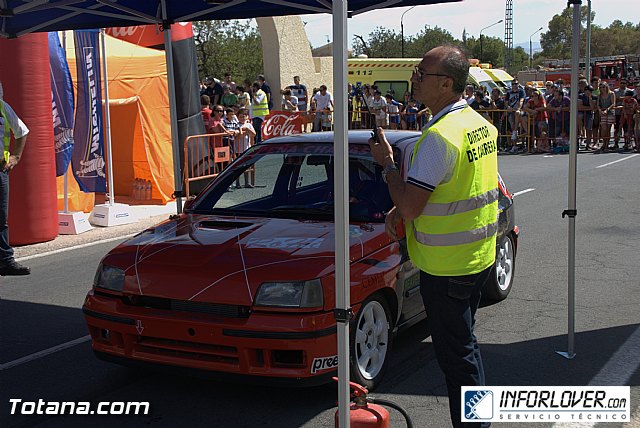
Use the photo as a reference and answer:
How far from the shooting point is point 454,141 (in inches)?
140

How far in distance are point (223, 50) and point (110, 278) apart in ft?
136

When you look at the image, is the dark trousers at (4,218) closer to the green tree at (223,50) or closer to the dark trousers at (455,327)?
the dark trousers at (455,327)

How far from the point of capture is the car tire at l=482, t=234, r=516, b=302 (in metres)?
6.90

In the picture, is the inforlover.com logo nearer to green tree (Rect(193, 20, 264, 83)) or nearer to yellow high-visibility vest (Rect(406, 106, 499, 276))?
yellow high-visibility vest (Rect(406, 106, 499, 276))

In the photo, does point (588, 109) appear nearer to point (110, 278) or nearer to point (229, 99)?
point (229, 99)

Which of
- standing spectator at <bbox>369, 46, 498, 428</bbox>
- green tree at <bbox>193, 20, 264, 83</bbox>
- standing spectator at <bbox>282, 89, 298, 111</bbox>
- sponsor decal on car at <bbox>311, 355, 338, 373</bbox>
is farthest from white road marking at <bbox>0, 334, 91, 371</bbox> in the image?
green tree at <bbox>193, 20, 264, 83</bbox>

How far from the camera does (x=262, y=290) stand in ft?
14.9

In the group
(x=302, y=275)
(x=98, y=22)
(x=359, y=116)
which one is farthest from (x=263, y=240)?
(x=359, y=116)

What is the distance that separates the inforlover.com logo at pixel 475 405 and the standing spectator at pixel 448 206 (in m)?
0.04

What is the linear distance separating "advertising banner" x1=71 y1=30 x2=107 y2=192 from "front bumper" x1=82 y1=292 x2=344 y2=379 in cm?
788

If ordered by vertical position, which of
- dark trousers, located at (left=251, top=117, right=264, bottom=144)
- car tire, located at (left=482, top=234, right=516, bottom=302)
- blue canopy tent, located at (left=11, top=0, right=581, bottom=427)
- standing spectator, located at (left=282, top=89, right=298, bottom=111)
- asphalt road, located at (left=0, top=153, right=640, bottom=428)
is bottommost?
asphalt road, located at (left=0, top=153, right=640, bottom=428)

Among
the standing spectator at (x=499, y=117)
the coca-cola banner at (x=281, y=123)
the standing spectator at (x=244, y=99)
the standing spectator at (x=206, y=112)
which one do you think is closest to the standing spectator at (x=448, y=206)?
the standing spectator at (x=206, y=112)

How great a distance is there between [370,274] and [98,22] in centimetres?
468

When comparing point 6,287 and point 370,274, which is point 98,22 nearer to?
point 6,287
